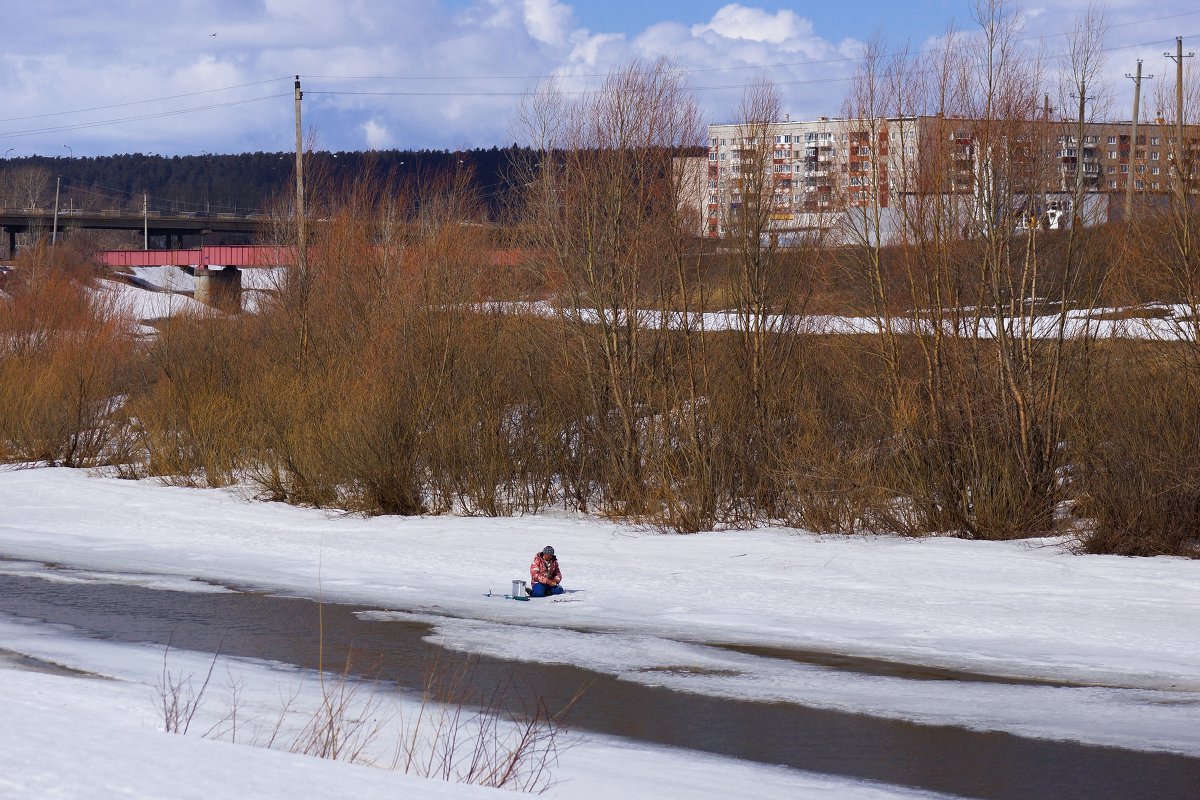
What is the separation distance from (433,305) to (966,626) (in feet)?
48.4

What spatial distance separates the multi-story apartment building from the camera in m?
19.3

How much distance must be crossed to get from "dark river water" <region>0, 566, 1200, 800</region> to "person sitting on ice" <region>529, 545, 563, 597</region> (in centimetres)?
176

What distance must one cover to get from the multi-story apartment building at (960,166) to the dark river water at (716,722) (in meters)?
10.2

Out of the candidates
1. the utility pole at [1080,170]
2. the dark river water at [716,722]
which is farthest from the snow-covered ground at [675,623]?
the utility pole at [1080,170]

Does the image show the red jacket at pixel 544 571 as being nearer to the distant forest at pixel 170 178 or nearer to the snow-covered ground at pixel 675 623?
the snow-covered ground at pixel 675 623

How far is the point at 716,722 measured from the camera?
10.1m

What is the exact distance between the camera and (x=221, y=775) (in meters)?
6.07

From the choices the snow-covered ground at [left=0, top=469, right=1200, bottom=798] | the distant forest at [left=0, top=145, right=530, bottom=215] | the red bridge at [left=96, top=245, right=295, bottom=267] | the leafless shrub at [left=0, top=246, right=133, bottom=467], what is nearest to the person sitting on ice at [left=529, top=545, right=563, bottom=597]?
the snow-covered ground at [left=0, top=469, right=1200, bottom=798]

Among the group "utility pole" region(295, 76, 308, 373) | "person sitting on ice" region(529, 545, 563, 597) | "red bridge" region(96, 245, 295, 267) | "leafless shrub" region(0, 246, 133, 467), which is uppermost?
"red bridge" region(96, 245, 295, 267)

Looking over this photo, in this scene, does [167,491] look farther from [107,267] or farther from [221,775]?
[107,267]

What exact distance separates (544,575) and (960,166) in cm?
994

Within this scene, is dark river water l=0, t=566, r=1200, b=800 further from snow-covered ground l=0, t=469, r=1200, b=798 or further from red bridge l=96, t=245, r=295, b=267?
red bridge l=96, t=245, r=295, b=267

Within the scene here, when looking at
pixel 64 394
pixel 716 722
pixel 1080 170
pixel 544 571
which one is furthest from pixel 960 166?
pixel 64 394

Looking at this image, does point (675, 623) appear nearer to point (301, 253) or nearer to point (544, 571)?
point (544, 571)
